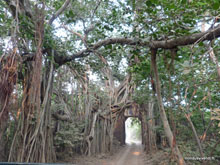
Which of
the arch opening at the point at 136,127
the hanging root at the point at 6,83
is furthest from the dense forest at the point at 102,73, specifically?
the arch opening at the point at 136,127

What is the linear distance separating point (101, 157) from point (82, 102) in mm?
2299

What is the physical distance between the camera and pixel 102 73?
748 centimetres

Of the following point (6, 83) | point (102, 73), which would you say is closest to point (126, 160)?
point (102, 73)

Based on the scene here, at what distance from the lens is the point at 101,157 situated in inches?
265

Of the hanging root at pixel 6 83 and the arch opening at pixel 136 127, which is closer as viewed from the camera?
the hanging root at pixel 6 83

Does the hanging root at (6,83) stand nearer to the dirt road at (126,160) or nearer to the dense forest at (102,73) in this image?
the dense forest at (102,73)

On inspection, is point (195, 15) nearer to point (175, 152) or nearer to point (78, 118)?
point (175, 152)

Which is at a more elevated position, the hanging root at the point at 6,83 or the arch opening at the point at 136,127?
the hanging root at the point at 6,83

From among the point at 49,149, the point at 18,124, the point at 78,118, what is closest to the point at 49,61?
the point at 18,124

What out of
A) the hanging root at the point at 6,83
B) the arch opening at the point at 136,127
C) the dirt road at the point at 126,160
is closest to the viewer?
the hanging root at the point at 6,83

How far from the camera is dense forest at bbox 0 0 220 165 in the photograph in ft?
7.32

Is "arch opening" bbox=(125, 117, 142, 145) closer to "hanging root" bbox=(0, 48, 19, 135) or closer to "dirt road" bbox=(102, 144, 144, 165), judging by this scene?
"dirt road" bbox=(102, 144, 144, 165)

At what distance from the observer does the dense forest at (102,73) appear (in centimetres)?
223

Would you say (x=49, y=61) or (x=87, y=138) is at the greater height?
(x=49, y=61)
